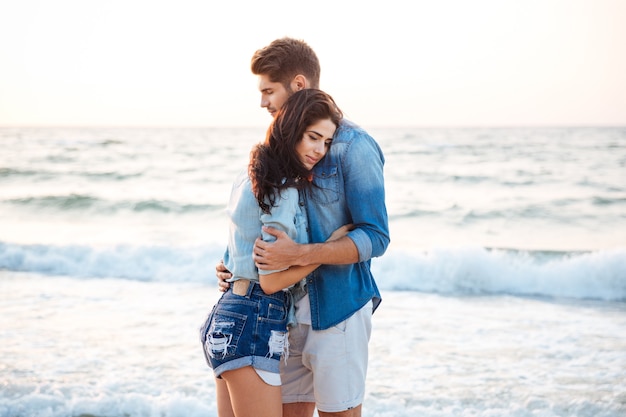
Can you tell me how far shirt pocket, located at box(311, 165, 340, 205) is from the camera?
8.13ft

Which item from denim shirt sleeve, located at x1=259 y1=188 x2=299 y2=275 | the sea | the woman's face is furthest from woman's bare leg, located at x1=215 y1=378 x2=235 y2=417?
the sea

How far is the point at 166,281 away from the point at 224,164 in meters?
14.0

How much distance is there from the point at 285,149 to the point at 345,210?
1.18 ft

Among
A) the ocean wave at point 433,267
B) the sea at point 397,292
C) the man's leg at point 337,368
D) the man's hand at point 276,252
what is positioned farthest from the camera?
the ocean wave at point 433,267

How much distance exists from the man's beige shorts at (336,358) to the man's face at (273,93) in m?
0.86

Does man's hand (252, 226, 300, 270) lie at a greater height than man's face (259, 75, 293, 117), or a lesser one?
lesser

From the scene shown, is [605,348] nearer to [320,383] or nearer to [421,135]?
[320,383]

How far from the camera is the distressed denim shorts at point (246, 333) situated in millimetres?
2354

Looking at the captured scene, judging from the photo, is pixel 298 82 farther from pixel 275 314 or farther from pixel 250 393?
pixel 250 393

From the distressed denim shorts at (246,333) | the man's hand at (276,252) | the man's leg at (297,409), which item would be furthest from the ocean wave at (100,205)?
the man's hand at (276,252)

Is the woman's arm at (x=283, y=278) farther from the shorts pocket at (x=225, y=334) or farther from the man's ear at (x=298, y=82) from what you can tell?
the man's ear at (x=298, y=82)

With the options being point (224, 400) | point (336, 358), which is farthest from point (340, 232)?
point (224, 400)

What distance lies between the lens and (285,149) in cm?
236

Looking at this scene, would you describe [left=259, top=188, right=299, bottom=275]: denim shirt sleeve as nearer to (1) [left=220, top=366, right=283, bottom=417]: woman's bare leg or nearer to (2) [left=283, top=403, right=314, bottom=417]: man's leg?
(1) [left=220, top=366, right=283, bottom=417]: woman's bare leg
